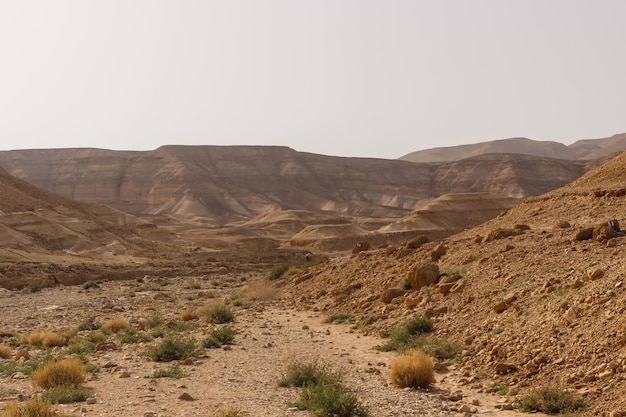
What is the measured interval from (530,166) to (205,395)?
416ft

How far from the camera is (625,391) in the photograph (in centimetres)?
812

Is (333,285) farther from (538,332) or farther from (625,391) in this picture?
(625,391)

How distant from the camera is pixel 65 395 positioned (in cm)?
942

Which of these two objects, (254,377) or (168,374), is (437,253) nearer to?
(254,377)

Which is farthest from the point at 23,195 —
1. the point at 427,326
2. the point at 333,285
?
the point at 427,326

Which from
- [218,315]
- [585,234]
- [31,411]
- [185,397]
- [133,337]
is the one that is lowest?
[218,315]

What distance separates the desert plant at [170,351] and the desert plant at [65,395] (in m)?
3.04

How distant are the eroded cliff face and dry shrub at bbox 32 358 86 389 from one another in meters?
105

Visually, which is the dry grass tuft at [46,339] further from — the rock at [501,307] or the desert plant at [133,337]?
the rock at [501,307]

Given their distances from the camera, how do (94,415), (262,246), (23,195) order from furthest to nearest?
(262,246) → (23,195) → (94,415)

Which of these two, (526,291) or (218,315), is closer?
(526,291)

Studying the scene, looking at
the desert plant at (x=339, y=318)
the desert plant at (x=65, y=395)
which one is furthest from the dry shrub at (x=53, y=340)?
the desert plant at (x=339, y=318)

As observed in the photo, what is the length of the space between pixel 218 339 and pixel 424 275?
17.3ft

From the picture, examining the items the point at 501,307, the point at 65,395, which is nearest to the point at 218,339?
the point at 65,395
